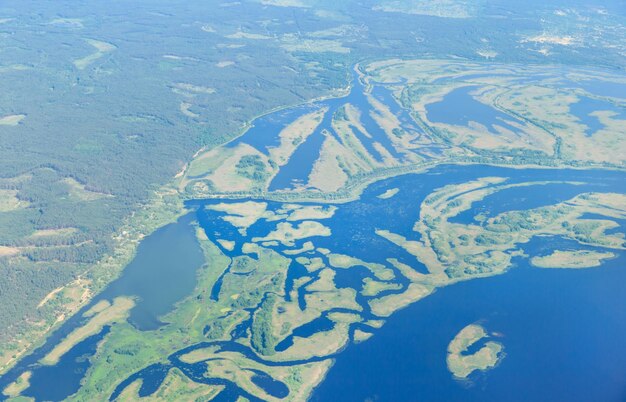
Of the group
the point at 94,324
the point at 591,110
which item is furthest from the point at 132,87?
the point at 591,110

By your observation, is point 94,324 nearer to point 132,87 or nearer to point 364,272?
point 364,272

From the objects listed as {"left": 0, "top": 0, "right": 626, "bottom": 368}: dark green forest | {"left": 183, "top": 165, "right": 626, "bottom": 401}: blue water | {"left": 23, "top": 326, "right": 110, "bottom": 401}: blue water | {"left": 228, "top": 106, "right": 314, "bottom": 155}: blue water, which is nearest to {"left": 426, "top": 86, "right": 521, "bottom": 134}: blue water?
{"left": 0, "top": 0, "right": 626, "bottom": 368}: dark green forest

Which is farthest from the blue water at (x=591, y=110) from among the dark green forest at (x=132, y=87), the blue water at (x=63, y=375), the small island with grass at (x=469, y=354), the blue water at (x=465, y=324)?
the blue water at (x=63, y=375)

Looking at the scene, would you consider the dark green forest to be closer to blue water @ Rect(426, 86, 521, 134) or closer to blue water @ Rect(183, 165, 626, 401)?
blue water @ Rect(183, 165, 626, 401)

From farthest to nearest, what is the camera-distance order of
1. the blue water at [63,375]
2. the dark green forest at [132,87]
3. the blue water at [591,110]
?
the blue water at [591,110] < the dark green forest at [132,87] < the blue water at [63,375]

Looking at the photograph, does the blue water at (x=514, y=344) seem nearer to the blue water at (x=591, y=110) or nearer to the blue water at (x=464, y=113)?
the blue water at (x=464, y=113)

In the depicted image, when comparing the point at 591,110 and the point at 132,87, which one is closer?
the point at 591,110
